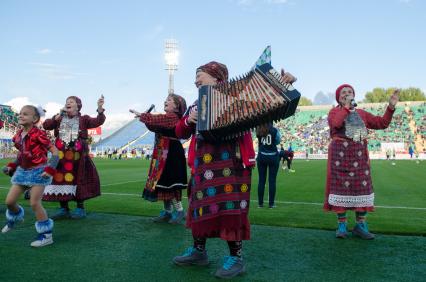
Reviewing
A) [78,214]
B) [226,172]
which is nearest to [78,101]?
[78,214]

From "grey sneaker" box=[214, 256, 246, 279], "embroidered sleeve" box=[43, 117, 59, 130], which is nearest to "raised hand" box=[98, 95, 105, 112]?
"embroidered sleeve" box=[43, 117, 59, 130]

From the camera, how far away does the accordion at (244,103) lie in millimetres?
3141

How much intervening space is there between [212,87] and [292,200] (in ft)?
20.3

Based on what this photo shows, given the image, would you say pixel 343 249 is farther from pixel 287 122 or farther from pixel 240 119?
pixel 287 122

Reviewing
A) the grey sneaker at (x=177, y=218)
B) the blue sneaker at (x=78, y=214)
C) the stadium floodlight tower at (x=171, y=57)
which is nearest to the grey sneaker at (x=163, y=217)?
the grey sneaker at (x=177, y=218)

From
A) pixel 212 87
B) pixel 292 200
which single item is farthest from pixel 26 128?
pixel 292 200

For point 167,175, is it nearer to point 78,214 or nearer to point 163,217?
point 163,217

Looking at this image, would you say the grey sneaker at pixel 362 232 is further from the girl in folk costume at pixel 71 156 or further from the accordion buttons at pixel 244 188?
the girl in folk costume at pixel 71 156

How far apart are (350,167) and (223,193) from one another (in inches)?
85.8

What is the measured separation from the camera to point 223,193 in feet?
11.8

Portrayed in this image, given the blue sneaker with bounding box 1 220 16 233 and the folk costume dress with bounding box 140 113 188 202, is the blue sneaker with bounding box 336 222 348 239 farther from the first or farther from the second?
the blue sneaker with bounding box 1 220 16 233

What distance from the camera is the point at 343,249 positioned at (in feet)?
14.7

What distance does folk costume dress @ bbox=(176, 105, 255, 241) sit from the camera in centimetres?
357

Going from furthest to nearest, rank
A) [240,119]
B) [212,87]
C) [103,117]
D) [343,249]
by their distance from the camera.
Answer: [103,117], [343,249], [212,87], [240,119]
